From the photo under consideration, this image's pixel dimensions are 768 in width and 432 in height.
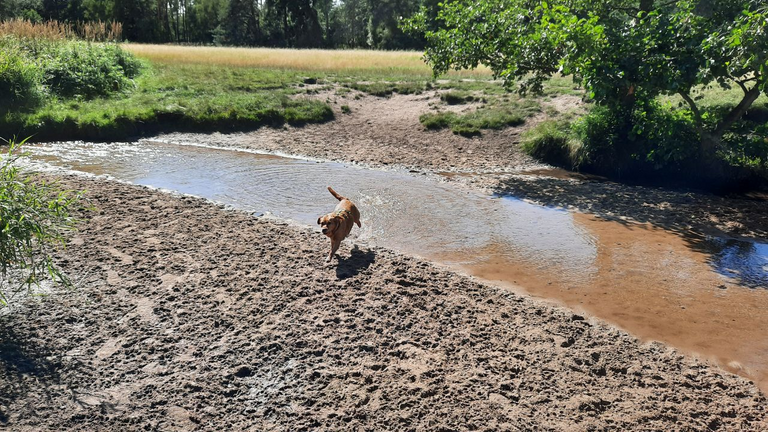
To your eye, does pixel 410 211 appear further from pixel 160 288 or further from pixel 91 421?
pixel 91 421

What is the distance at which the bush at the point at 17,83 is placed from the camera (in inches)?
579

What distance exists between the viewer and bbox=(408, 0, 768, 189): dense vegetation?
382 inches

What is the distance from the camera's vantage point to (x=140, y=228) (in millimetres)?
7918

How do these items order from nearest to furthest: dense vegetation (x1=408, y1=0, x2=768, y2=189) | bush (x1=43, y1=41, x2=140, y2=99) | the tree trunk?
1. dense vegetation (x1=408, y1=0, x2=768, y2=189)
2. the tree trunk
3. bush (x1=43, y1=41, x2=140, y2=99)

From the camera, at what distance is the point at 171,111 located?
1571cm

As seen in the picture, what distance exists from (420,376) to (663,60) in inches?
315

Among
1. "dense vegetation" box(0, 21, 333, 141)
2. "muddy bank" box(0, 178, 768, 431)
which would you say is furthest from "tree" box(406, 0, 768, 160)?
A: "dense vegetation" box(0, 21, 333, 141)

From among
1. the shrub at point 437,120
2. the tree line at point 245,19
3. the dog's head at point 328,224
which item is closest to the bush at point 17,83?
the shrub at point 437,120

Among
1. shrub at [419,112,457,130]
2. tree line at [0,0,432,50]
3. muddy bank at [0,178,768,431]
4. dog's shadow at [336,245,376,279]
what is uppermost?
tree line at [0,0,432,50]

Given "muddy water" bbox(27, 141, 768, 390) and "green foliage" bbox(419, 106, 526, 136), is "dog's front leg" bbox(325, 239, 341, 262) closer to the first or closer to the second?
"muddy water" bbox(27, 141, 768, 390)

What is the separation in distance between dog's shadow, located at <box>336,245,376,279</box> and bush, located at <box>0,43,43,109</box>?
12.0 m

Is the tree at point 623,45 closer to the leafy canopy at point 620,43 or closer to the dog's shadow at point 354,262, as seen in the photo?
the leafy canopy at point 620,43

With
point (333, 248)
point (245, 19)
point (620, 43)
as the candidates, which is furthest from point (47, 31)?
point (245, 19)

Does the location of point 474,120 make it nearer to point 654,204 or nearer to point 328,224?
point 654,204
